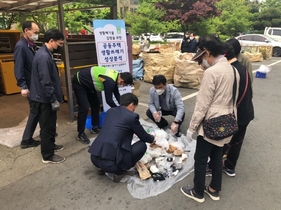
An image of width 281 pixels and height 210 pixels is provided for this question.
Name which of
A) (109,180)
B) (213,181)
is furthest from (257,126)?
(109,180)

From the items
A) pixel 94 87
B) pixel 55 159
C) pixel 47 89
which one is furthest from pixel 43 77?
pixel 55 159

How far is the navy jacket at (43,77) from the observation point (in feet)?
9.11

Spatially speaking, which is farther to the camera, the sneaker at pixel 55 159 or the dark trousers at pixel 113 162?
the sneaker at pixel 55 159

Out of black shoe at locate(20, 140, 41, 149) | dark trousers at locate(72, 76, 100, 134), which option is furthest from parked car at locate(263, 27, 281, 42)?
black shoe at locate(20, 140, 41, 149)

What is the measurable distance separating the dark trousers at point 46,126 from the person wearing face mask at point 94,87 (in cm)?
60

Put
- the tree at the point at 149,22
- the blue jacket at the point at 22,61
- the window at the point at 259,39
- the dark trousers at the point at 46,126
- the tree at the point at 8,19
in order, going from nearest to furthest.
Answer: the dark trousers at the point at 46,126 < the blue jacket at the point at 22,61 < the tree at the point at 8,19 < the window at the point at 259,39 < the tree at the point at 149,22

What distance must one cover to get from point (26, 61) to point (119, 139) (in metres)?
1.76

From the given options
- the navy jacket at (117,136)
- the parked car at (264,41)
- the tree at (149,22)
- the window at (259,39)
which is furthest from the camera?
the tree at (149,22)

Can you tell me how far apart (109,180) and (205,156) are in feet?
3.88

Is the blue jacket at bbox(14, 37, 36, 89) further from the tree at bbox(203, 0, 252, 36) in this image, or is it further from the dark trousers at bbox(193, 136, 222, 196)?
the tree at bbox(203, 0, 252, 36)

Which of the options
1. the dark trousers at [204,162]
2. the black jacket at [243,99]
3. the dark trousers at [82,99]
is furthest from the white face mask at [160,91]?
the dark trousers at [204,162]

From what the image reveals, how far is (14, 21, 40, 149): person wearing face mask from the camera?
3103 millimetres

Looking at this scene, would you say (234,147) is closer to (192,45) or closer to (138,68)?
(138,68)

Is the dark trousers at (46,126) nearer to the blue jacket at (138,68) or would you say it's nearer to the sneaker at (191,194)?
the sneaker at (191,194)
